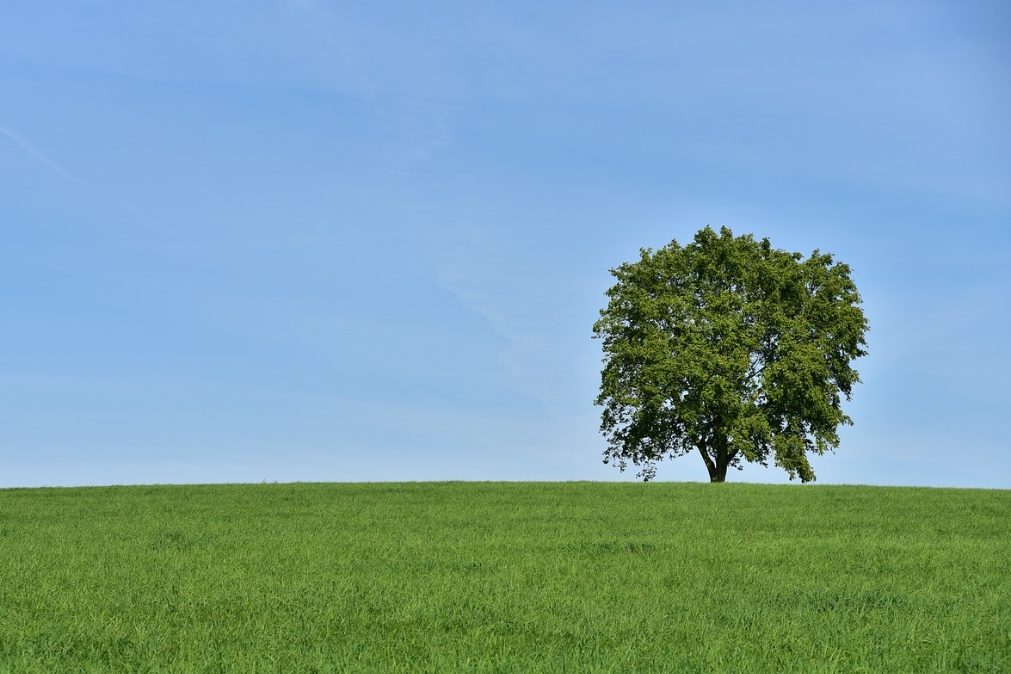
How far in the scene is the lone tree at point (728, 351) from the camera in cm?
4384

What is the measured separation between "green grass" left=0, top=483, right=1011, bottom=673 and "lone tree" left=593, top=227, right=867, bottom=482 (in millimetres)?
17582

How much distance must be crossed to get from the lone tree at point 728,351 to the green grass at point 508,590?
57.7ft

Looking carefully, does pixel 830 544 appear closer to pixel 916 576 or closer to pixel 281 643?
pixel 916 576

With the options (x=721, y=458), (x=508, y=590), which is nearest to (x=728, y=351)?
(x=721, y=458)

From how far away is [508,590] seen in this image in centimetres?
1255

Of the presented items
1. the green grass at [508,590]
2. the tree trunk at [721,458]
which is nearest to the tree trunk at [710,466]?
the tree trunk at [721,458]

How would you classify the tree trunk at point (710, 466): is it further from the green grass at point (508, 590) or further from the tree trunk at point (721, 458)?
the green grass at point (508, 590)

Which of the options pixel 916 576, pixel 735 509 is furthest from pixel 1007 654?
pixel 735 509

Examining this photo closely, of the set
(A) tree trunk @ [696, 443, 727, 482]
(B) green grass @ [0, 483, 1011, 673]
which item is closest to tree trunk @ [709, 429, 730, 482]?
(A) tree trunk @ [696, 443, 727, 482]

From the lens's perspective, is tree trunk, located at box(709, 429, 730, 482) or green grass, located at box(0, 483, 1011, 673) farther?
tree trunk, located at box(709, 429, 730, 482)

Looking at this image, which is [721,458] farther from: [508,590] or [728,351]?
[508,590]

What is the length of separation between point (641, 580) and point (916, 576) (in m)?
4.28

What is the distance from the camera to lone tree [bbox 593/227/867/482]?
4384cm

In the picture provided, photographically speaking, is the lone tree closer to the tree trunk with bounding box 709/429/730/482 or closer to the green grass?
the tree trunk with bounding box 709/429/730/482
